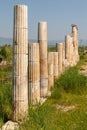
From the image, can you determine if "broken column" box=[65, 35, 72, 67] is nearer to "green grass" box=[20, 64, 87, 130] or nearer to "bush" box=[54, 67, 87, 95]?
"green grass" box=[20, 64, 87, 130]

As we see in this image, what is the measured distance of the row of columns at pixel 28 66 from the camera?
9712 mm

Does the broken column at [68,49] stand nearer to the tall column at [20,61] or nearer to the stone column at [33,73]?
the stone column at [33,73]

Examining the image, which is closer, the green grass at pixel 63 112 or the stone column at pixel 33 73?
the green grass at pixel 63 112

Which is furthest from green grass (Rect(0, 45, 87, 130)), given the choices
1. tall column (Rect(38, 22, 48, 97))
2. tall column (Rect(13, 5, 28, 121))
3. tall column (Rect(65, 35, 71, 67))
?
tall column (Rect(65, 35, 71, 67))

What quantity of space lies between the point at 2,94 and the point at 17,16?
2750 mm

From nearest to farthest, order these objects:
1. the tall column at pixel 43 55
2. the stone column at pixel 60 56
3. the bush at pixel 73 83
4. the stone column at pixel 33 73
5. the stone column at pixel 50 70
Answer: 1. the stone column at pixel 33 73
2. the tall column at pixel 43 55
3. the bush at pixel 73 83
4. the stone column at pixel 50 70
5. the stone column at pixel 60 56

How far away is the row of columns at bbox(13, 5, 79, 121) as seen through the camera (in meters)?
9.71

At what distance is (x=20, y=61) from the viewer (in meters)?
9.73

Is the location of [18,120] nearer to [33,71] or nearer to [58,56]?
[33,71]

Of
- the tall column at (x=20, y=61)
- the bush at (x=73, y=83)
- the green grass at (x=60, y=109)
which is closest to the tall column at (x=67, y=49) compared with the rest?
the green grass at (x=60, y=109)

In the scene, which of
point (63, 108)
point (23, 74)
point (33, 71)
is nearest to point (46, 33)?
point (33, 71)

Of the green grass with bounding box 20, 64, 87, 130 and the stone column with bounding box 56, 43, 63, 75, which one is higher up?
the stone column with bounding box 56, 43, 63, 75

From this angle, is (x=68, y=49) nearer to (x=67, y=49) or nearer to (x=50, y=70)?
(x=67, y=49)

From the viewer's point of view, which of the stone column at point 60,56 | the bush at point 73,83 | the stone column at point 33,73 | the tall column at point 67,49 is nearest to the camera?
the stone column at point 33,73
